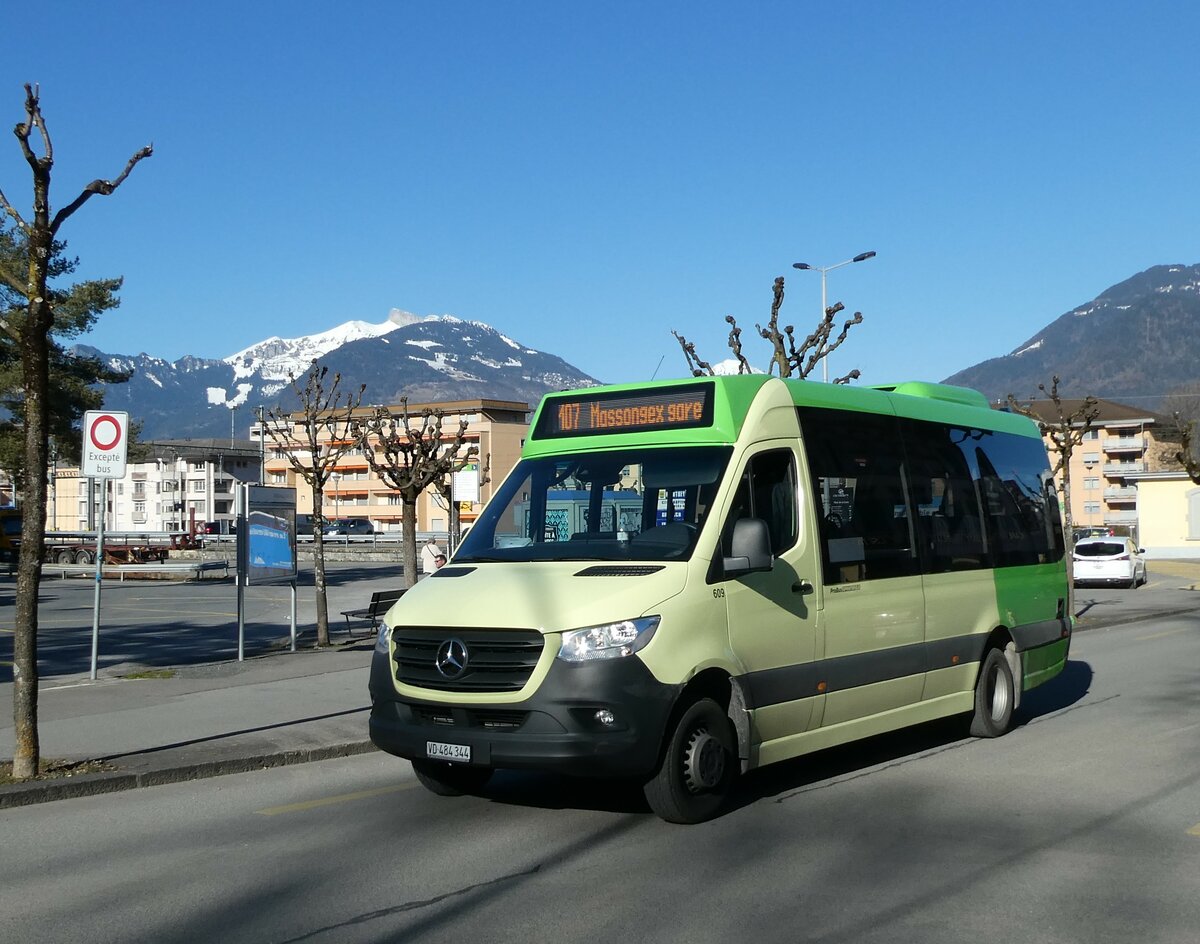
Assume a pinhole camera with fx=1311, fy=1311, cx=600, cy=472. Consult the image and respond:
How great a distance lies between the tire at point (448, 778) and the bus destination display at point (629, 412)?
7.98ft

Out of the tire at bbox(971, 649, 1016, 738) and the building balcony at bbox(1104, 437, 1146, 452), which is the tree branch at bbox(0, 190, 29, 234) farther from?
the building balcony at bbox(1104, 437, 1146, 452)

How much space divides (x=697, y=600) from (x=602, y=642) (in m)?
0.70

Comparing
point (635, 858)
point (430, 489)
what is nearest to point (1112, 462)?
point (430, 489)

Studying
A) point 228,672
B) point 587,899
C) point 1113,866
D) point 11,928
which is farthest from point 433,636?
point 228,672

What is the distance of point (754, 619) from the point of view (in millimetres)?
8188

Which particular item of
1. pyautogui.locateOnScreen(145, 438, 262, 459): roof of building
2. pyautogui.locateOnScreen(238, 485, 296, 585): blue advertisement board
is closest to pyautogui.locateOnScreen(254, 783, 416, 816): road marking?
pyautogui.locateOnScreen(238, 485, 296, 585): blue advertisement board

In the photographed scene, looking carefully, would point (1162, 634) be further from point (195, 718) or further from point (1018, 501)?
point (195, 718)

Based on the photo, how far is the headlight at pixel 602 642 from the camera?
733cm

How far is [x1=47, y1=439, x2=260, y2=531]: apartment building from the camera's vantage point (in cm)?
14350

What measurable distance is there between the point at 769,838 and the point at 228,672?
1058 centimetres

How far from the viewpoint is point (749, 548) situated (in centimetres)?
784

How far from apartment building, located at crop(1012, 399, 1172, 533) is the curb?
4552 inches

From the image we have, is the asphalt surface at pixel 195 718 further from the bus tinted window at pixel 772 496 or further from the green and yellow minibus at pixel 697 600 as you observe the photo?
the bus tinted window at pixel 772 496

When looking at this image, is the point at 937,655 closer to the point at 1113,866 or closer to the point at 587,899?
the point at 1113,866
